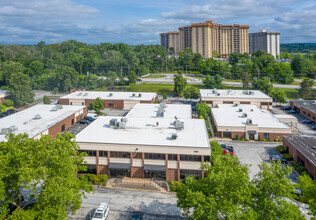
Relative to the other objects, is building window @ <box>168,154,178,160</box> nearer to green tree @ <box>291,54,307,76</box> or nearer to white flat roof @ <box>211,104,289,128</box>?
white flat roof @ <box>211,104,289,128</box>

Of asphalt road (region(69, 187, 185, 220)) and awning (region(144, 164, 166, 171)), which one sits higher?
awning (region(144, 164, 166, 171))

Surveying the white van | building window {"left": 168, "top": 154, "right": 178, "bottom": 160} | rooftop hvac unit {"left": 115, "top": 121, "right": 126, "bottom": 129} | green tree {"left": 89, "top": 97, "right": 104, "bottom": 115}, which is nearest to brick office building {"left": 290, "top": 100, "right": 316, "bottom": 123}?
building window {"left": 168, "top": 154, "right": 178, "bottom": 160}

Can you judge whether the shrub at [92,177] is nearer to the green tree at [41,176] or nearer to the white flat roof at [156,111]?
the green tree at [41,176]

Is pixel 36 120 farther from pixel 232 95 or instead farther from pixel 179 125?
pixel 232 95

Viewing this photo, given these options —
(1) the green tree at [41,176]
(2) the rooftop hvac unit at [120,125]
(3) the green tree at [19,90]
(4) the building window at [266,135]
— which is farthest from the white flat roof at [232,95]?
(3) the green tree at [19,90]

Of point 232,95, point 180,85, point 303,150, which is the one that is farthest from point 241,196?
point 180,85

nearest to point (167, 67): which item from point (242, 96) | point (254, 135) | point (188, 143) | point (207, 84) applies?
point (207, 84)

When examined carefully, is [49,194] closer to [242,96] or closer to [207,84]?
[242,96]
